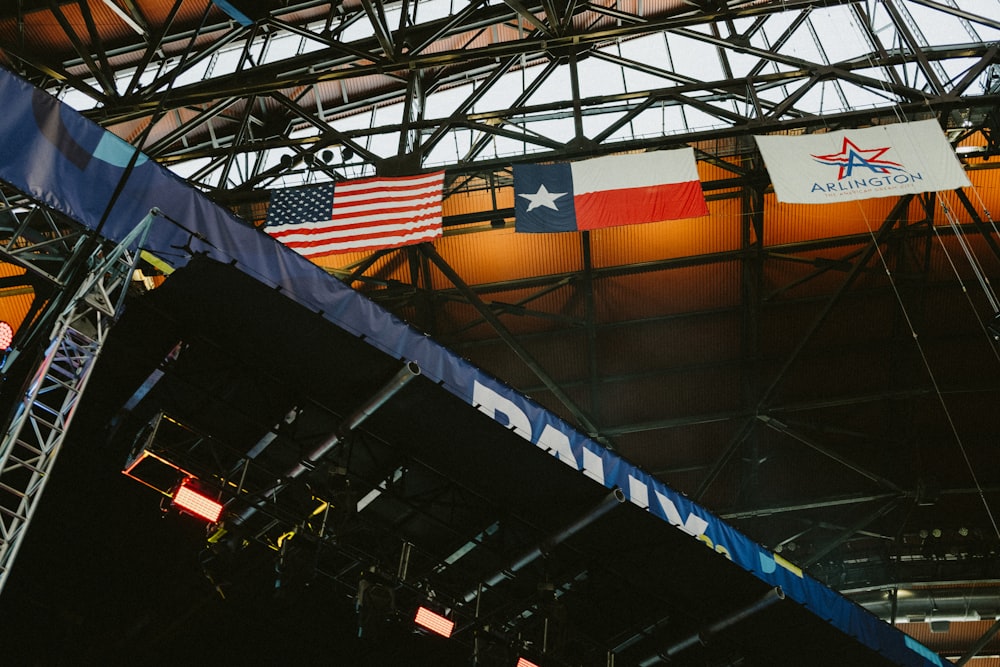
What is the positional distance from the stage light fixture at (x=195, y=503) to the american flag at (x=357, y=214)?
15.7 ft

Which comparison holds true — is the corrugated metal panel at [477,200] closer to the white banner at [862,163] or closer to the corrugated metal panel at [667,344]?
the corrugated metal panel at [667,344]

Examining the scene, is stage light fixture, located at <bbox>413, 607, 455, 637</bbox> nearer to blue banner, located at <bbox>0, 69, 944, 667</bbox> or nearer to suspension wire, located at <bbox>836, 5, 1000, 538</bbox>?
blue banner, located at <bbox>0, 69, 944, 667</bbox>

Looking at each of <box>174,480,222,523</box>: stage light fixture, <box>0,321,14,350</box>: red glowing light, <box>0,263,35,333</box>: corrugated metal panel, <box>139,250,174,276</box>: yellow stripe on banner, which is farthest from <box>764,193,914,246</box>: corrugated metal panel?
<box>0,263,35,333</box>: corrugated metal panel

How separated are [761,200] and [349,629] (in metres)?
10.9

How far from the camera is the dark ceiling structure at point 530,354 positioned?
11344 mm

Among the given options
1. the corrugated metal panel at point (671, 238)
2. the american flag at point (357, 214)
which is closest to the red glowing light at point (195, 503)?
the american flag at point (357, 214)

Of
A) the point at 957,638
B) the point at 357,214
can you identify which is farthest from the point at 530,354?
the point at 957,638

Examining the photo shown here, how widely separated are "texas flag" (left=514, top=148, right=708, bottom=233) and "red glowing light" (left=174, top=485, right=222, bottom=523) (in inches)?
253

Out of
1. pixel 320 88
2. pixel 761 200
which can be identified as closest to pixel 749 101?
pixel 761 200

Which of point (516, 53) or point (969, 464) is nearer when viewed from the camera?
point (516, 53)

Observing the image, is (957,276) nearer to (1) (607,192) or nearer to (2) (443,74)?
(1) (607,192)

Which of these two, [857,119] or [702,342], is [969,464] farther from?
[857,119]

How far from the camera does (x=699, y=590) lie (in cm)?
1349

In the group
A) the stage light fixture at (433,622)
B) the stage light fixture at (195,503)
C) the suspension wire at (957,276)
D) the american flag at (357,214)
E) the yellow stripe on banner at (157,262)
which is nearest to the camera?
the yellow stripe on banner at (157,262)
